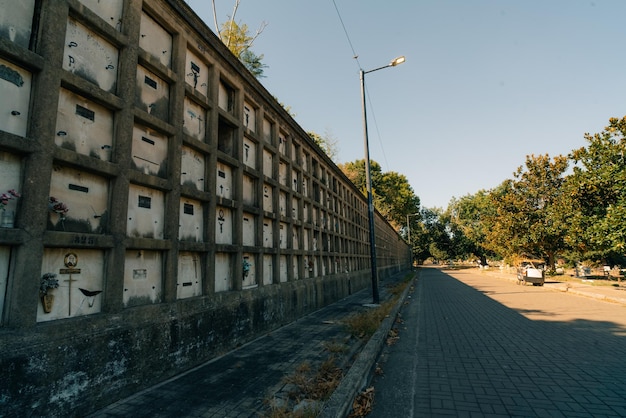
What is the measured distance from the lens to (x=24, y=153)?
291 cm

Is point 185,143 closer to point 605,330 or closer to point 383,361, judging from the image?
point 383,361

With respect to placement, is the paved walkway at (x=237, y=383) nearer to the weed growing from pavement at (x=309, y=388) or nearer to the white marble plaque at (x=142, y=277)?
the weed growing from pavement at (x=309, y=388)

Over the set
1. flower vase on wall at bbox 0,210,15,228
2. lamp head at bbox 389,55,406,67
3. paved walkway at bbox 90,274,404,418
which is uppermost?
lamp head at bbox 389,55,406,67

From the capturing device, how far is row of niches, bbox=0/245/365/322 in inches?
121

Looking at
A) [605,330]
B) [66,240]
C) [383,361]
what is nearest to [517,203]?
[605,330]

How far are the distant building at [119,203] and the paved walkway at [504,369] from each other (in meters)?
2.84

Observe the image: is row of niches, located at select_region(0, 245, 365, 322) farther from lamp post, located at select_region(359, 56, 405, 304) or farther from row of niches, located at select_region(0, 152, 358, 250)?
lamp post, located at select_region(359, 56, 405, 304)

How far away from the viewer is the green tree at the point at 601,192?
14.7m

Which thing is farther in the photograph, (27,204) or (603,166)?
(603,166)

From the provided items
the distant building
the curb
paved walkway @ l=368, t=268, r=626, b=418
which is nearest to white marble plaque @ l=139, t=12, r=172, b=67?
the distant building

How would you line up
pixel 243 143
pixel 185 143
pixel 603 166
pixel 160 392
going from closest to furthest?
1. pixel 160 392
2. pixel 185 143
3. pixel 243 143
4. pixel 603 166

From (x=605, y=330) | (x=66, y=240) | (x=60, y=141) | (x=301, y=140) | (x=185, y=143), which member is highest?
(x=301, y=140)

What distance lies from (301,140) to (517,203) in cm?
2414

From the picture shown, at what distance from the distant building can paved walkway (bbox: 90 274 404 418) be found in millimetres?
258
